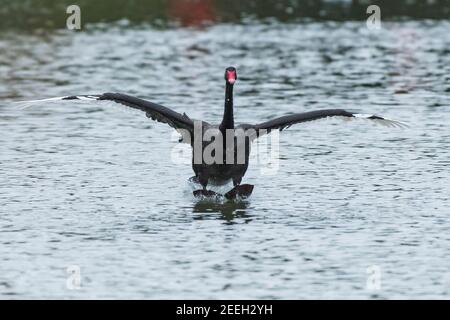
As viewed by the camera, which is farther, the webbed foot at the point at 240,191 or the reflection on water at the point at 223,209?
the webbed foot at the point at 240,191

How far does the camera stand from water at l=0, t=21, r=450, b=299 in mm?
15617

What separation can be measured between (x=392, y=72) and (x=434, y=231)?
1919cm

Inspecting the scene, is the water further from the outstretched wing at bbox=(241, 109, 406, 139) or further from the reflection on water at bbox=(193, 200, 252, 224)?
the outstretched wing at bbox=(241, 109, 406, 139)

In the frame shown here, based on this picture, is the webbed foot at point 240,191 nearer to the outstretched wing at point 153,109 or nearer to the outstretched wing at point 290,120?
the outstretched wing at point 290,120

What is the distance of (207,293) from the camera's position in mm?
14820

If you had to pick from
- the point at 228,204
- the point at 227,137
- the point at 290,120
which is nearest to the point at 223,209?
the point at 228,204

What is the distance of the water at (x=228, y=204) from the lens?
15.6 meters

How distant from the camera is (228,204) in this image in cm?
1981
